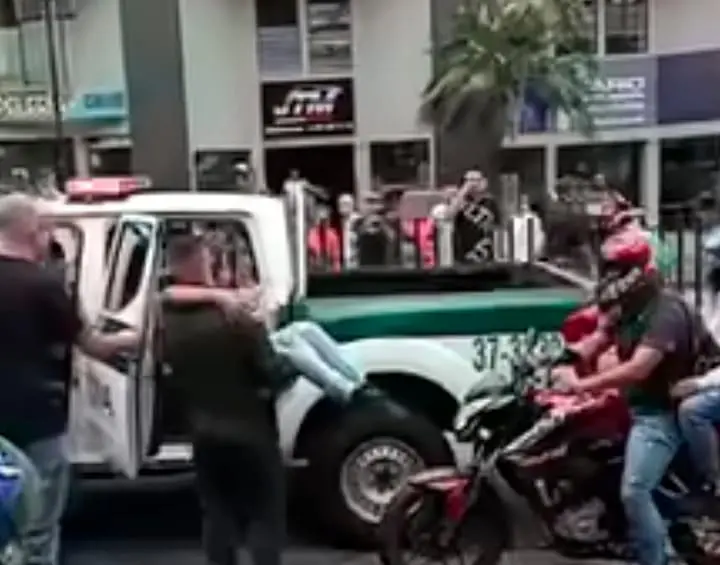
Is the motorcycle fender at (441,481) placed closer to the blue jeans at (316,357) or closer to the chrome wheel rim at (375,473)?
the blue jeans at (316,357)

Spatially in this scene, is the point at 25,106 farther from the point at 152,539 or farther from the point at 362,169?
the point at 152,539

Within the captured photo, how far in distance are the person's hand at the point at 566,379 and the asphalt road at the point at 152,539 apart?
1078mm

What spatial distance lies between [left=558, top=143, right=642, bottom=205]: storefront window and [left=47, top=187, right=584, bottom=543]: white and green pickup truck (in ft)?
49.9

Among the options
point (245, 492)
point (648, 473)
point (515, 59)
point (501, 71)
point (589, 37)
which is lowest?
point (648, 473)

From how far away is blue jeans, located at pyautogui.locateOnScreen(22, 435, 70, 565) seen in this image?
504 cm

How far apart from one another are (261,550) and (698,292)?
4.79 meters

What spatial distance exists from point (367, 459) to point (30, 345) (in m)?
2.26

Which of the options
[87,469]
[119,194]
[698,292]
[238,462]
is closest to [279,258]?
[119,194]

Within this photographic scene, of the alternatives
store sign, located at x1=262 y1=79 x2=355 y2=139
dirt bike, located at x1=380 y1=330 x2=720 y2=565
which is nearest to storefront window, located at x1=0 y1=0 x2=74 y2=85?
store sign, located at x1=262 y1=79 x2=355 y2=139

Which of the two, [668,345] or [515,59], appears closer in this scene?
[668,345]

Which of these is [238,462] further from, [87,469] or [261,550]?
[87,469]

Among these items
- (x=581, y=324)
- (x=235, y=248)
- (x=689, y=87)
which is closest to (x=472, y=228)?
(x=235, y=248)

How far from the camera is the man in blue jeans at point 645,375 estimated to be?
5.25 metres

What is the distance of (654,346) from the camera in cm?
521
